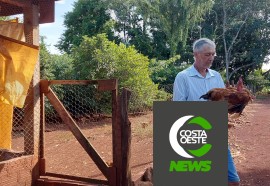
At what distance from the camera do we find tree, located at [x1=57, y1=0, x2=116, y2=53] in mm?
31511

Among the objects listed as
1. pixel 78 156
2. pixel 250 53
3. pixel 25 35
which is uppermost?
pixel 250 53

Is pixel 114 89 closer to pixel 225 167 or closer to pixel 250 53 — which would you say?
pixel 225 167

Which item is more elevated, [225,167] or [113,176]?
[225,167]

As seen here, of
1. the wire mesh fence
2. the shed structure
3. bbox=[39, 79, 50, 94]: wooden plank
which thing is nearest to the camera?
the shed structure

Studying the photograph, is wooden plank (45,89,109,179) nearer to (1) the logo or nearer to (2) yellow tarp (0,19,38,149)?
(2) yellow tarp (0,19,38,149)

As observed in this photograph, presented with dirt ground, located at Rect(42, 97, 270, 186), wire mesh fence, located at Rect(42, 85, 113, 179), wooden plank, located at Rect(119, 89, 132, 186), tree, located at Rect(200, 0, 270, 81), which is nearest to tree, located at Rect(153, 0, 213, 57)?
tree, located at Rect(200, 0, 270, 81)

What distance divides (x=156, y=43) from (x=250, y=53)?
9304 mm

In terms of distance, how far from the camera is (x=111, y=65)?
14.0 metres

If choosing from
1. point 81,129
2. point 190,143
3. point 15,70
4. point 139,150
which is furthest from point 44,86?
point 81,129

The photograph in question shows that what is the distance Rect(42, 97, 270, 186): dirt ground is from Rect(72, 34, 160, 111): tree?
1.98 m

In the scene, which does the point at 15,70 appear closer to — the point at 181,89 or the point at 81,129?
the point at 181,89

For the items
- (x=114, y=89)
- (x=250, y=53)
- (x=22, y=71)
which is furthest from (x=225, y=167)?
(x=250, y=53)

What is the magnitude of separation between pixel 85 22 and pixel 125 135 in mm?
28583

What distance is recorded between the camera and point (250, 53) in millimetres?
33531
